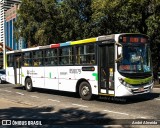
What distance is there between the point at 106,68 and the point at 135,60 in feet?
4.13

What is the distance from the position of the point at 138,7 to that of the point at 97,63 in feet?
34.7

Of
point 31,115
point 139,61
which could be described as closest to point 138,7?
point 139,61

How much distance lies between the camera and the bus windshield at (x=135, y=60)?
13.0m

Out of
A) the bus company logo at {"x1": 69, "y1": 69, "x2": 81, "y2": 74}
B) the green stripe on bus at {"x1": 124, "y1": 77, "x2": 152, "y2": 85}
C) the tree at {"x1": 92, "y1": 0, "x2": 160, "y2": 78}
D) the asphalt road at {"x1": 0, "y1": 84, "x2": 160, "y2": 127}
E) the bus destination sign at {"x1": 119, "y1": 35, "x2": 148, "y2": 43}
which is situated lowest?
the asphalt road at {"x1": 0, "y1": 84, "x2": 160, "y2": 127}

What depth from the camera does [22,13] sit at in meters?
31.5

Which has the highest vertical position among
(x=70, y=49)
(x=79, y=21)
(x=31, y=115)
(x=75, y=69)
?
(x=79, y=21)

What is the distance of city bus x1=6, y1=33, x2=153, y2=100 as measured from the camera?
13.0m

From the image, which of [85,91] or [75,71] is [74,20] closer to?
[75,71]

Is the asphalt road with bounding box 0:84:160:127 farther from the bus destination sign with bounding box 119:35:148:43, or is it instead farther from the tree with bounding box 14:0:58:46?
the tree with bounding box 14:0:58:46

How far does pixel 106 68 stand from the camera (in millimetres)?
13586

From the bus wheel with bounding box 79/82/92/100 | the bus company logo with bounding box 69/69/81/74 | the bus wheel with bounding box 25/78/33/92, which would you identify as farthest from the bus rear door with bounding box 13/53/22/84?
the bus wheel with bounding box 79/82/92/100

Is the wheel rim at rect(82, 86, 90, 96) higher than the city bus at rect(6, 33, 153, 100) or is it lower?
lower

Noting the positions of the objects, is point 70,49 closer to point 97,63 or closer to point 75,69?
point 75,69

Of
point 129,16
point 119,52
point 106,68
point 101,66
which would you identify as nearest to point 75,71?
point 101,66
